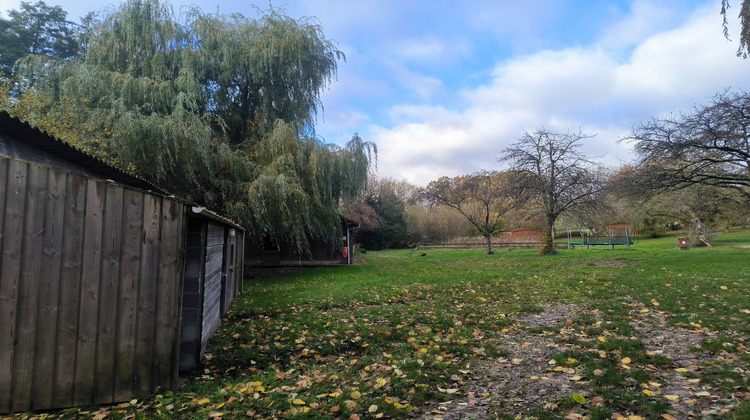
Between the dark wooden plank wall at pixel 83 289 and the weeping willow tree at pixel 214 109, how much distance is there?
737 centimetres

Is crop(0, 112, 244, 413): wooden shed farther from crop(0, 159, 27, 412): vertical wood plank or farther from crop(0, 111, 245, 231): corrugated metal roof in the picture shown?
crop(0, 111, 245, 231): corrugated metal roof

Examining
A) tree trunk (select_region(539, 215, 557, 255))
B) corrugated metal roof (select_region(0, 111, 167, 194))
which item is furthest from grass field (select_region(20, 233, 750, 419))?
tree trunk (select_region(539, 215, 557, 255))

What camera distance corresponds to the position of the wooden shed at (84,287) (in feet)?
10.4

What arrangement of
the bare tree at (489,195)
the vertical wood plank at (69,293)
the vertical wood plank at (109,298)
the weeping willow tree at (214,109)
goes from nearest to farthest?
1. the vertical wood plank at (69,293)
2. the vertical wood plank at (109,298)
3. the weeping willow tree at (214,109)
4. the bare tree at (489,195)

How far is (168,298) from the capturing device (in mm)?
3805

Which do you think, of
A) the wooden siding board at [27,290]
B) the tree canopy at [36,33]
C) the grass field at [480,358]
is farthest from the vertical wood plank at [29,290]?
the tree canopy at [36,33]

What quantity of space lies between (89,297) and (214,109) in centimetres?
1111

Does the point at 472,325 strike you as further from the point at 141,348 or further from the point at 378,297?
the point at 141,348

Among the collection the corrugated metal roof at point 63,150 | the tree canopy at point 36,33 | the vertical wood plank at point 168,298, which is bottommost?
the vertical wood plank at point 168,298

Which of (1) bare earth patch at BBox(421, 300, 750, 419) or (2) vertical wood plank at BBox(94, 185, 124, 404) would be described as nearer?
(1) bare earth patch at BBox(421, 300, 750, 419)

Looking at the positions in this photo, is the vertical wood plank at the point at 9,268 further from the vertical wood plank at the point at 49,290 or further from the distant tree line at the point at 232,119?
the distant tree line at the point at 232,119

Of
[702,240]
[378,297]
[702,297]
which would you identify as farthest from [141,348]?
[702,240]

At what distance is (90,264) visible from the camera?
346cm

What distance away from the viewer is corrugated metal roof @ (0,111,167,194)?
459 cm
